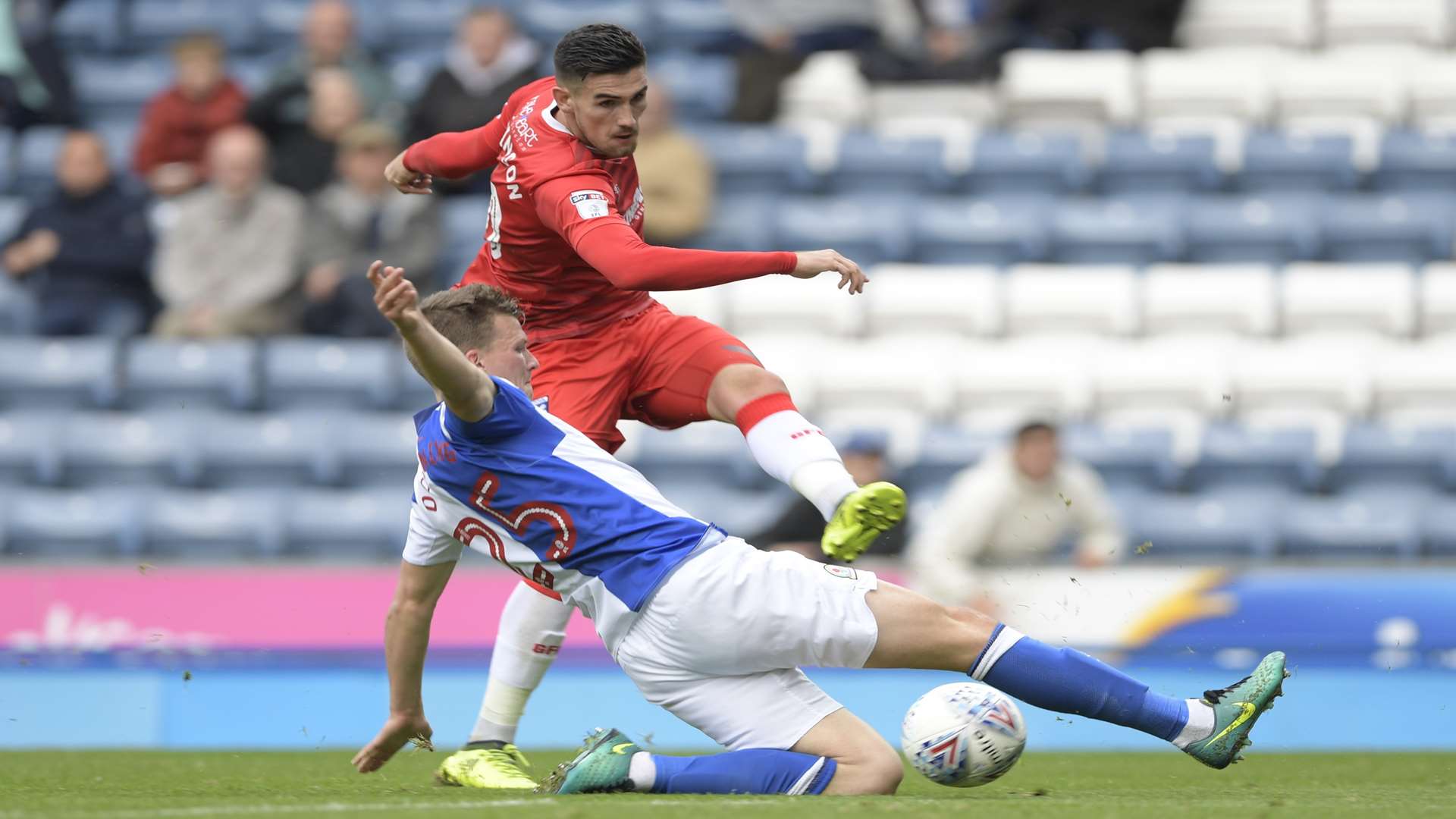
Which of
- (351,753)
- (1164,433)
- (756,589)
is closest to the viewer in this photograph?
(756,589)

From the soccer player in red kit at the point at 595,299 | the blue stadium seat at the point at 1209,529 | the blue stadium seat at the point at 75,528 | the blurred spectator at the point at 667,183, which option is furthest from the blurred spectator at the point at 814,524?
the blue stadium seat at the point at 75,528

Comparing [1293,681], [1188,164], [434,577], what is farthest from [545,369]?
[1188,164]

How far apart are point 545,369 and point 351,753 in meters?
2.44

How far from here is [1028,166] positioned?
1059cm

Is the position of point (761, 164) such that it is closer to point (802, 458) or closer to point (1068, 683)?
point (802, 458)

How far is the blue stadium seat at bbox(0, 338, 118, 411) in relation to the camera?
9781mm

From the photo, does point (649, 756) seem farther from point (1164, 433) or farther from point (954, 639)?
point (1164, 433)

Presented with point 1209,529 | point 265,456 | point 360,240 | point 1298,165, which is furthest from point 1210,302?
point 265,456

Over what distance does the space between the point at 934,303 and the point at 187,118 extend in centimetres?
442

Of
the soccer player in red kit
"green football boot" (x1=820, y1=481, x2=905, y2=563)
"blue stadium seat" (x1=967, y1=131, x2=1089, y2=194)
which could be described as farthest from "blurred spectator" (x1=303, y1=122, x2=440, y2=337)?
"green football boot" (x1=820, y1=481, x2=905, y2=563)

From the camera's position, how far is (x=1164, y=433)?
8992 millimetres

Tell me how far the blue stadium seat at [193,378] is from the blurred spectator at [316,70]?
1509 millimetres

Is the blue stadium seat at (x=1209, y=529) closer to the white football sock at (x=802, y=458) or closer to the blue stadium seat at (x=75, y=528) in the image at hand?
the white football sock at (x=802, y=458)

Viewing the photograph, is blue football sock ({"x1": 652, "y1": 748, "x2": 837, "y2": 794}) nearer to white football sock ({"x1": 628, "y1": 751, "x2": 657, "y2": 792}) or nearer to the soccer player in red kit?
white football sock ({"x1": 628, "y1": 751, "x2": 657, "y2": 792})
